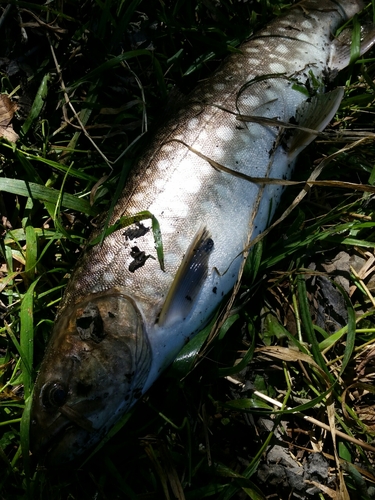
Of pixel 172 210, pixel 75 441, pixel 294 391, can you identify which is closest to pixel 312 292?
pixel 294 391

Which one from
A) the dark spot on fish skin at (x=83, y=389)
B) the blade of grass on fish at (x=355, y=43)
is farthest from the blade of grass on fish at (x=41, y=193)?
the blade of grass on fish at (x=355, y=43)

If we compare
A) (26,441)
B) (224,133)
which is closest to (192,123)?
(224,133)

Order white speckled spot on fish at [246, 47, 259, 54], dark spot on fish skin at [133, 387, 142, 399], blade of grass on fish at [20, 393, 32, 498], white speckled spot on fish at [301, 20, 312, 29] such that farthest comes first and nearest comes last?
1. white speckled spot on fish at [301, 20, 312, 29]
2. white speckled spot on fish at [246, 47, 259, 54]
3. blade of grass on fish at [20, 393, 32, 498]
4. dark spot on fish skin at [133, 387, 142, 399]

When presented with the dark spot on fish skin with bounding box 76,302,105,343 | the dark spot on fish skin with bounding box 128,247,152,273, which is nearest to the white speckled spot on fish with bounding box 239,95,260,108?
the dark spot on fish skin with bounding box 128,247,152,273

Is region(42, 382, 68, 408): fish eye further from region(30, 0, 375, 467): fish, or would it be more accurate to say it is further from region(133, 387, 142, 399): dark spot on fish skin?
region(133, 387, 142, 399): dark spot on fish skin

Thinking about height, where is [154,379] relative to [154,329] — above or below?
below

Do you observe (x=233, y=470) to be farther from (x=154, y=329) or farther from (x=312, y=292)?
(x=312, y=292)

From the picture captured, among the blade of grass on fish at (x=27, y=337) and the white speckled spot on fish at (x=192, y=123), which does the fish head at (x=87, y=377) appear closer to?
the blade of grass on fish at (x=27, y=337)

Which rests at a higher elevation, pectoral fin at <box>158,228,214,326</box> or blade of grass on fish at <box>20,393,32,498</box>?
pectoral fin at <box>158,228,214,326</box>
